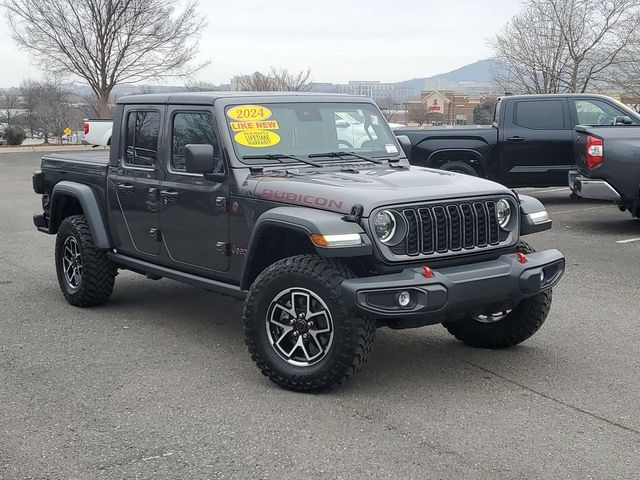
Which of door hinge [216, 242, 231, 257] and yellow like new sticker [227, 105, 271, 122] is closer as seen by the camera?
door hinge [216, 242, 231, 257]

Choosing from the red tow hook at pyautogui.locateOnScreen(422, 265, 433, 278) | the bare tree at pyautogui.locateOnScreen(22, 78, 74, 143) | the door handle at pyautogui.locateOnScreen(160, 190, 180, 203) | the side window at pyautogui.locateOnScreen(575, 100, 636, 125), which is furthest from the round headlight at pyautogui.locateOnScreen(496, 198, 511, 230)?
the bare tree at pyautogui.locateOnScreen(22, 78, 74, 143)

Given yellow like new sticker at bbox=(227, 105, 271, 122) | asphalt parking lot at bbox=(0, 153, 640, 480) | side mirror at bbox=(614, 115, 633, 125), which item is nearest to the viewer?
asphalt parking lot at bbox=(0, 153, 640, 480)

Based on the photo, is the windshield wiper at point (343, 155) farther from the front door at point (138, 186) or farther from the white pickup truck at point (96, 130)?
the white pickup truck at point (96, 130)

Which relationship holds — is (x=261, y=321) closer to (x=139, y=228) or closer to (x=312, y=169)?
(x=312, y=169)

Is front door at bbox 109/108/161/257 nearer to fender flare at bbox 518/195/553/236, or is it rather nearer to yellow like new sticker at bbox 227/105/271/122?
yellow like new sticker at bbox 227/105/271/122

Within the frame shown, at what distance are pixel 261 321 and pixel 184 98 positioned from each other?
6.67ft

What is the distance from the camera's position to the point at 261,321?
16.8 feet

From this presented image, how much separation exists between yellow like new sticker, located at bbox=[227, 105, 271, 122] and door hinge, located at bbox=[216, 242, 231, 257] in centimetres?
87

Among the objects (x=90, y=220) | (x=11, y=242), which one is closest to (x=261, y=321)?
(x=90, y=220)

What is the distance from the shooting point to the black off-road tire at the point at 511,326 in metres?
5.62

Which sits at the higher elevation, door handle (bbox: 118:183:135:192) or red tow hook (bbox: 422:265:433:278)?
door handle (bbox: 118:183:135:192)

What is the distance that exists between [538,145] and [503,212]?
8.50 meters

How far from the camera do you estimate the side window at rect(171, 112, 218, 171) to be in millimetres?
5984

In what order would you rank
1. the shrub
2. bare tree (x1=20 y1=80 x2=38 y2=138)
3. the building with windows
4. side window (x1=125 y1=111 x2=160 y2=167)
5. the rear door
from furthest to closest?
bare tree (x1=20 y1=80 x2=38 y2=138) → the shrub → the building with windows → the rear door → side window (x1=125 y1=111 x2=160 y2=167)
